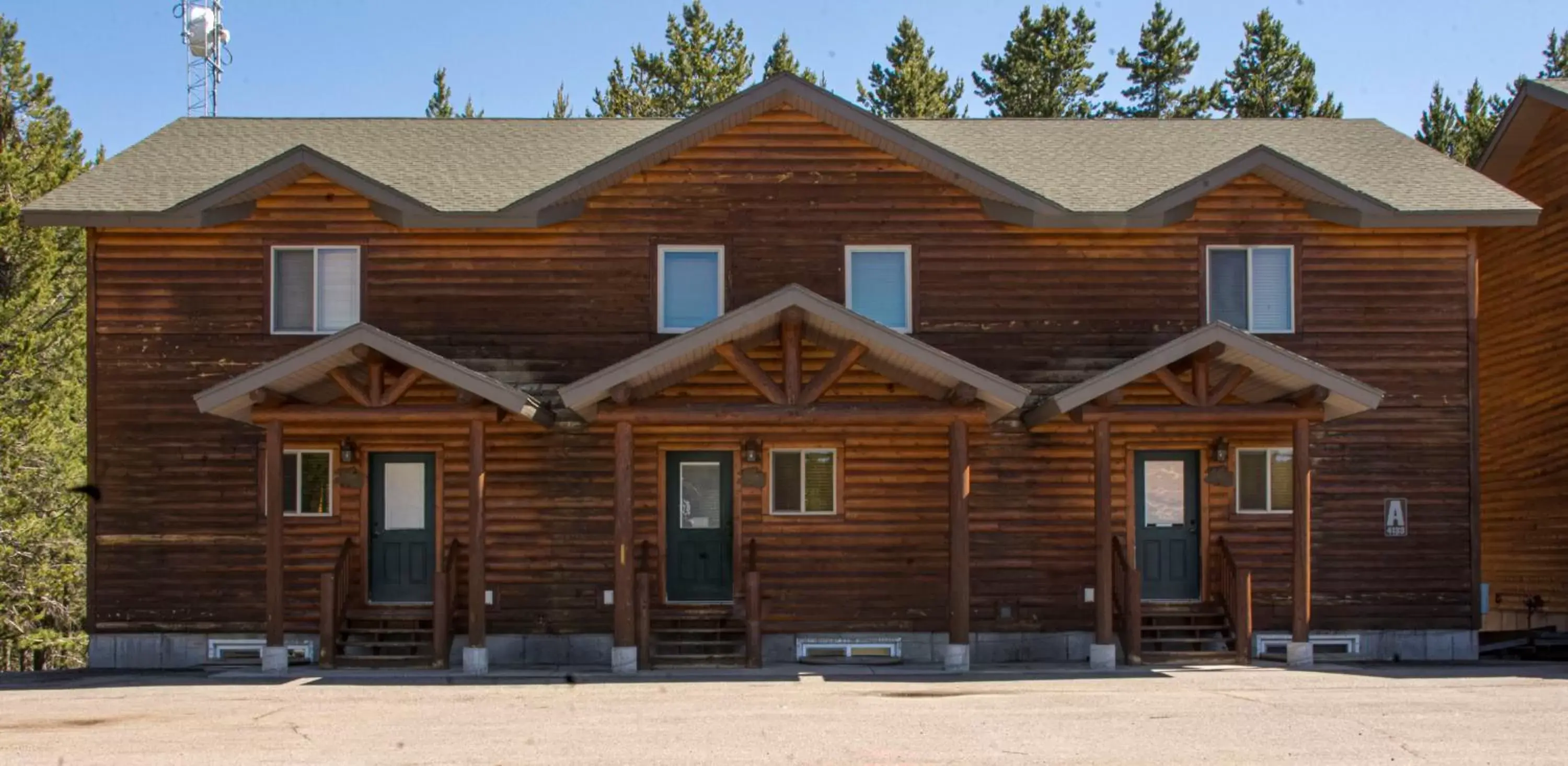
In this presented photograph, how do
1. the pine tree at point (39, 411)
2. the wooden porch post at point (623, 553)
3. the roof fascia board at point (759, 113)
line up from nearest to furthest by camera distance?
1. the wooden porch post at point (623, 553)
2. the roof fascia board at point (759, 113)
3. the pine tree at point (39, 411)

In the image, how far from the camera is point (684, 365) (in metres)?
16.8

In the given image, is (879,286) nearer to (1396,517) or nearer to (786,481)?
(786,481)

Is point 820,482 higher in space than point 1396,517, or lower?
higher

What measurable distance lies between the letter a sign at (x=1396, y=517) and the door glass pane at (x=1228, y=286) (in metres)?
2.71

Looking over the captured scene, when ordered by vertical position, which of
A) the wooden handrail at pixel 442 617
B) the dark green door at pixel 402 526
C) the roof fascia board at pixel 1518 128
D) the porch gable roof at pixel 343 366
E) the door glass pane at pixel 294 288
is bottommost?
the wooden handrail at pixel 442 617

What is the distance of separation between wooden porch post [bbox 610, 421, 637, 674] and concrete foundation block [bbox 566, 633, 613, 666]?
58.8 inches

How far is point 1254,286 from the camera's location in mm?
18250

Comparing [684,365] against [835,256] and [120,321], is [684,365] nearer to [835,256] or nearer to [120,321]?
[835,256]

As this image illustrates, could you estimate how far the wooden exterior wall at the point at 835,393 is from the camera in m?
17.7

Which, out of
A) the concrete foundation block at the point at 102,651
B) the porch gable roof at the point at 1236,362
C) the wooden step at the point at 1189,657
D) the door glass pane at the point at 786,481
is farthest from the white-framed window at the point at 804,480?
the concrete foundation block at the point at 102,651

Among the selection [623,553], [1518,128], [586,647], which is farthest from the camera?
[1518,128]

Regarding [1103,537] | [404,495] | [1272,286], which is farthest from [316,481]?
[1272,286]

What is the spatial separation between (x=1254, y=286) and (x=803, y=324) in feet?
19.1

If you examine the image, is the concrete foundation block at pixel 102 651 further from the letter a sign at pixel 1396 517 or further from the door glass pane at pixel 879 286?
the letter a sign at pixel 1396 517
